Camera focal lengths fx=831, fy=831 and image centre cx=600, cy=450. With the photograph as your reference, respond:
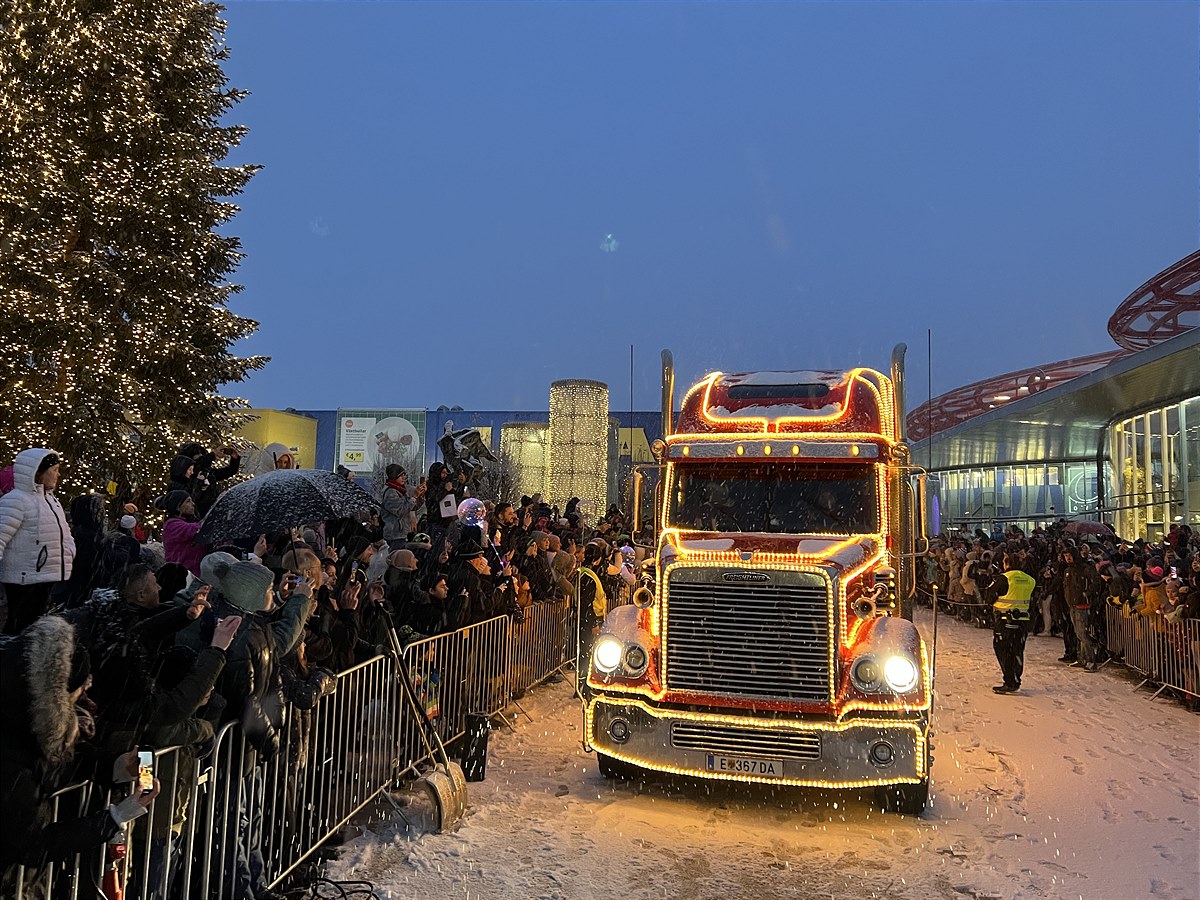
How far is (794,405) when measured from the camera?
795 centimetres

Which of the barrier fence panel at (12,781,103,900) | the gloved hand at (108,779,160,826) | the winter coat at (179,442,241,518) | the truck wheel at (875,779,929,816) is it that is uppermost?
the winter coat at (179,442,241,518)

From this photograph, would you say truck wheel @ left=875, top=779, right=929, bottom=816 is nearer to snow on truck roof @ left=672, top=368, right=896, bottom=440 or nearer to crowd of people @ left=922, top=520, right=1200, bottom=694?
crowd of people @ left=922, top=520, right=1200, bottom=694

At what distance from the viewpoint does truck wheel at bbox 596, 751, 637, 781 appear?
7.03 m

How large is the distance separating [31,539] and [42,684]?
4664mm

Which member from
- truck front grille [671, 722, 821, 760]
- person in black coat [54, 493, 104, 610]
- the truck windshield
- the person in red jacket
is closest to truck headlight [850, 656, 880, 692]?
truck front grille [671, 722, 821, 760]

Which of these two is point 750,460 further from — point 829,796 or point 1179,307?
point 1179,307

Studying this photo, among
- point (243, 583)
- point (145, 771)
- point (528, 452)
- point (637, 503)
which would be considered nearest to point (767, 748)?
point (637, 503)

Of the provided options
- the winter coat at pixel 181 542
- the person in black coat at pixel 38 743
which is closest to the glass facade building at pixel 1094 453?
the winter coat at pixel 181 542

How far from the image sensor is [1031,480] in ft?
140

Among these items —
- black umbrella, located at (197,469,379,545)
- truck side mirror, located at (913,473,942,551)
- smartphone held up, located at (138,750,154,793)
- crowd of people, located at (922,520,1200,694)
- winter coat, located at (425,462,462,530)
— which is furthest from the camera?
winter coat, located at (425,462,462,530)

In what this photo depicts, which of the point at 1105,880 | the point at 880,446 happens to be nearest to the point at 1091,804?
the point at 1105,880

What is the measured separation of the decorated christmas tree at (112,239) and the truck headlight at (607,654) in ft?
27.6

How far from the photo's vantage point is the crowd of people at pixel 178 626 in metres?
2.81

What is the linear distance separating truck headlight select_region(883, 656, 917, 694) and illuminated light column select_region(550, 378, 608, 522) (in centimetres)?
2485
